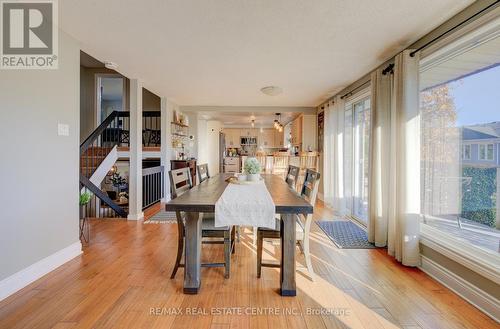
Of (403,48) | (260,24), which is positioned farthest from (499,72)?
(260,24)

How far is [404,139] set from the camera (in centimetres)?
257

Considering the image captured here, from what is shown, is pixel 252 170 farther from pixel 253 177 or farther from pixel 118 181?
pixel 118 181

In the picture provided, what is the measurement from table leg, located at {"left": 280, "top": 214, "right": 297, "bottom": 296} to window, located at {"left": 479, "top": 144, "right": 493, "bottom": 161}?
1685 millimetres

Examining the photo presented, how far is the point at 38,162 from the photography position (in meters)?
Answer: 2.28

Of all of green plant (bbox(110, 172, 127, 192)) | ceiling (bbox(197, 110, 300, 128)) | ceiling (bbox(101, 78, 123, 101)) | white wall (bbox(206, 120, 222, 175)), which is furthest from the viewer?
white wall (bbox(206, 120, 222, 175))

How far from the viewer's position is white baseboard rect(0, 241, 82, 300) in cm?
196

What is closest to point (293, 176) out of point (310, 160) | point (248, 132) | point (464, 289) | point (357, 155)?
point (464, 289)

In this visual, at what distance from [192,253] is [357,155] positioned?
369cm

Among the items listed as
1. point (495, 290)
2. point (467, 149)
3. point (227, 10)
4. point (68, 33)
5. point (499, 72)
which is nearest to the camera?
point (495, 290)

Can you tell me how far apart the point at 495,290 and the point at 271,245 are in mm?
1990

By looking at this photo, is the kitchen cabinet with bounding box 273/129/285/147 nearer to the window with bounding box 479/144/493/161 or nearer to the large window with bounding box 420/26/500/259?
the large window with bounding box 420/26/500/259

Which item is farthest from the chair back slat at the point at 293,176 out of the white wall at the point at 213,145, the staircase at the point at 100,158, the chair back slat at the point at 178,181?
the white wall at the point at 213,145

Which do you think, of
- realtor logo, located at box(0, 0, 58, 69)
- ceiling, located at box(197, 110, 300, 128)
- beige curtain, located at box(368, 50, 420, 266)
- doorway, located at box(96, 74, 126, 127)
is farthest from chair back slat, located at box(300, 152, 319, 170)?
doorway, located at box(96, 74, 126, 127)

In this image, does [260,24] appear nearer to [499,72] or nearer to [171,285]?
[499,72]
